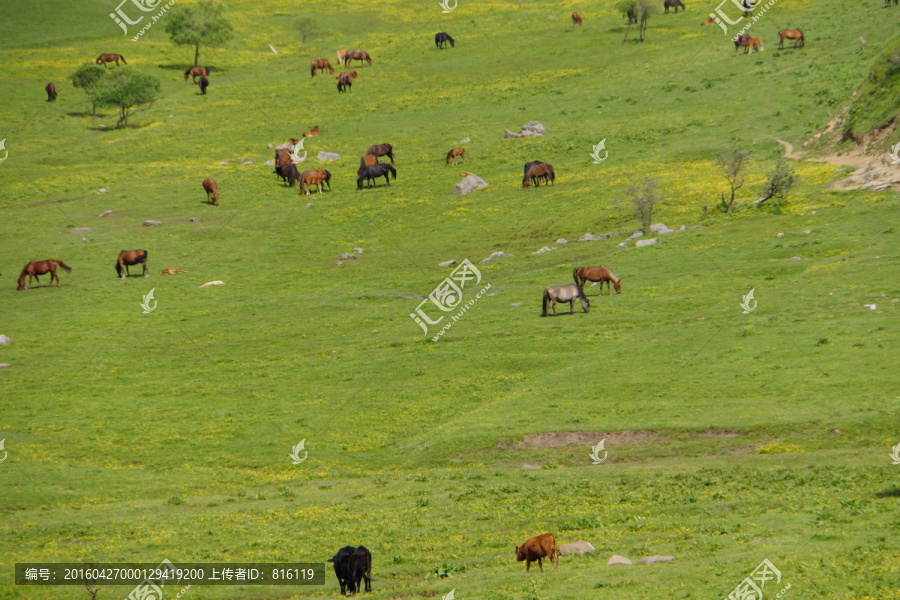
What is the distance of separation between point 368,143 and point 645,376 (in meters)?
43.1

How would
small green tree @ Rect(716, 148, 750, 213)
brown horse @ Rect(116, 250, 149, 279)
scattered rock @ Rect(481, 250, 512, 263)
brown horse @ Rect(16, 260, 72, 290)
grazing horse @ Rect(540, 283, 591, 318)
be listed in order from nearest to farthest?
grazing horse @ Rect(540, 283, 591, 318) → brown horse @ Rect(16, 260, 72, 290) → brown horse @ Rect(116, 250, 149, 279) → scattered rock @ Rect(481, 250, 512, 263) → small green tree @ Rect(716, 148, 750, 213)

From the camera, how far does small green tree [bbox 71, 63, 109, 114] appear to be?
265ft

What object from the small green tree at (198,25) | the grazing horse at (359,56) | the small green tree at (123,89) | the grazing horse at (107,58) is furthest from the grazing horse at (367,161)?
the grazing horse at (107,58)

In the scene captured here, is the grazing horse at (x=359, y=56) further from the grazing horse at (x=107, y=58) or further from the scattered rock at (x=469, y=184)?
the scattered rock at (x=469, y=184)

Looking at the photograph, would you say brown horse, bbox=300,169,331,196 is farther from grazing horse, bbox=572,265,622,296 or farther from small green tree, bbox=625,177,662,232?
grazing horse, bbox=572,265,622,296

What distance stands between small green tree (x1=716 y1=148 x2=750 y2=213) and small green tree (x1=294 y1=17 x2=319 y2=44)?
57.1m

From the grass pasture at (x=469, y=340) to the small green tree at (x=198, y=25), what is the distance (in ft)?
19.7

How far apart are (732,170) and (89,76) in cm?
5376

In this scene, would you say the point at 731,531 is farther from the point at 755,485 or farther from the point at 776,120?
the point at 776,120

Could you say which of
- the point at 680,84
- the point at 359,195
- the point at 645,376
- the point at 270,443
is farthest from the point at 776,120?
the point at 270,443

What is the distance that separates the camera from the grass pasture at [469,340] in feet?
73.0

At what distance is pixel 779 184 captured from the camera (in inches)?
2003

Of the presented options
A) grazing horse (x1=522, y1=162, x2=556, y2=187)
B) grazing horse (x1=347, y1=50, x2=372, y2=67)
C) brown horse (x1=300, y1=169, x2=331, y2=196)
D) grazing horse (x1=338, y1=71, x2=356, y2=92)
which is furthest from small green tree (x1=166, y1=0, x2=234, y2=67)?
grazing horse (x1=522, y1=162, x2=556, y2=187)

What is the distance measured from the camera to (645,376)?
3359 centimetres
